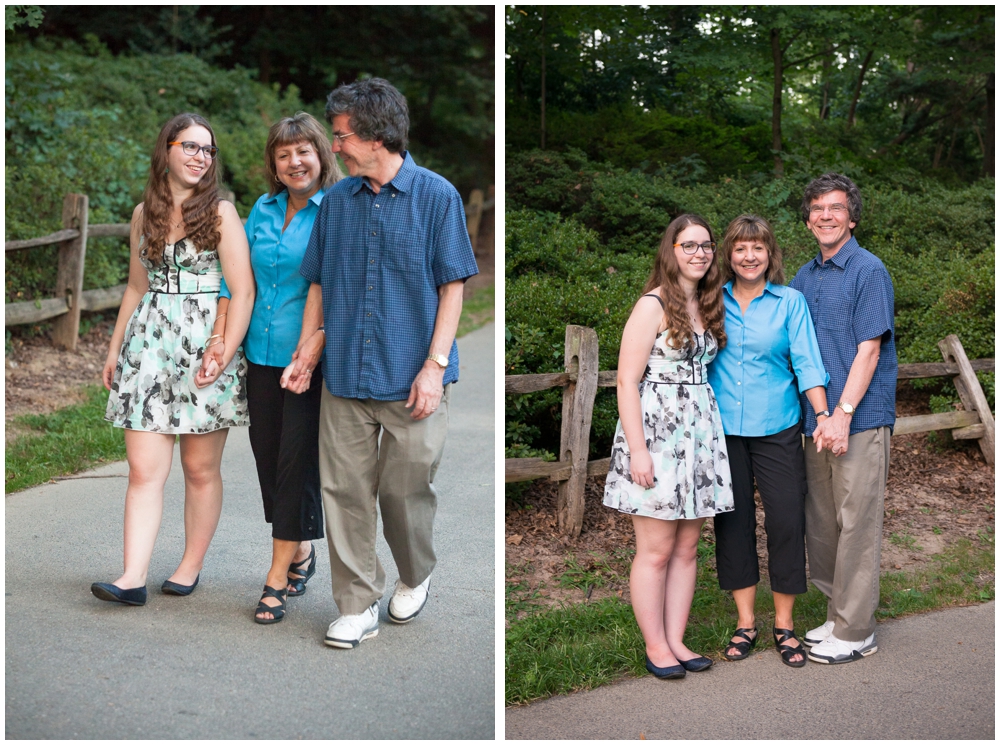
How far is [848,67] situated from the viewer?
12.2m

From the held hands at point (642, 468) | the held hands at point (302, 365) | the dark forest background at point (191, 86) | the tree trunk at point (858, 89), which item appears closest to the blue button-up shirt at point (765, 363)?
the held hands at point (642, 468)

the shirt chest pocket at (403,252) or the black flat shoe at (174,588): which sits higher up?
the shirt chest pocket at (403,252)

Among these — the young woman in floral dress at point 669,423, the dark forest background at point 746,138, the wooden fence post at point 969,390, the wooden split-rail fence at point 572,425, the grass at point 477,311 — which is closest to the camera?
the young woman in floral dress at point 669,423

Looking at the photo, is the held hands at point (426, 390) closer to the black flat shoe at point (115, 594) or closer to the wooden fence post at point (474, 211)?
the black flat shoe at point (115, 594)

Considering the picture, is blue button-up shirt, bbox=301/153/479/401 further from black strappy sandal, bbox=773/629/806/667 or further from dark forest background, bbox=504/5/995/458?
dark forest background, bbox=504/5/995/458

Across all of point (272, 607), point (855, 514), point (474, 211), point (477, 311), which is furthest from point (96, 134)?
point (855, 514)

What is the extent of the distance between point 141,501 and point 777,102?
8.75m

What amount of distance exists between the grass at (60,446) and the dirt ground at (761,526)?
254 cm

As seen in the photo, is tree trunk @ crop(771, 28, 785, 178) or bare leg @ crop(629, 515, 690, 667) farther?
tree trunk @ crop(771, 28, 785, 178)

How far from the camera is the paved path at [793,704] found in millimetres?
3156

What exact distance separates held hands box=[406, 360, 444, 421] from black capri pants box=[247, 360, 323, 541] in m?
0.49

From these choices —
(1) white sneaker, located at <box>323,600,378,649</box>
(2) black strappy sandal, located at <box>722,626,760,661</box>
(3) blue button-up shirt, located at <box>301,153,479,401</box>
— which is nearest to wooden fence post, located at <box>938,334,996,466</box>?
(2) black strappy sandal, located at <box>722,626,760,661</box>

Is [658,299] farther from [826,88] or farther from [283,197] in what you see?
[826,88]

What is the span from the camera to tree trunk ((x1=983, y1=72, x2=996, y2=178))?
12.0 m
